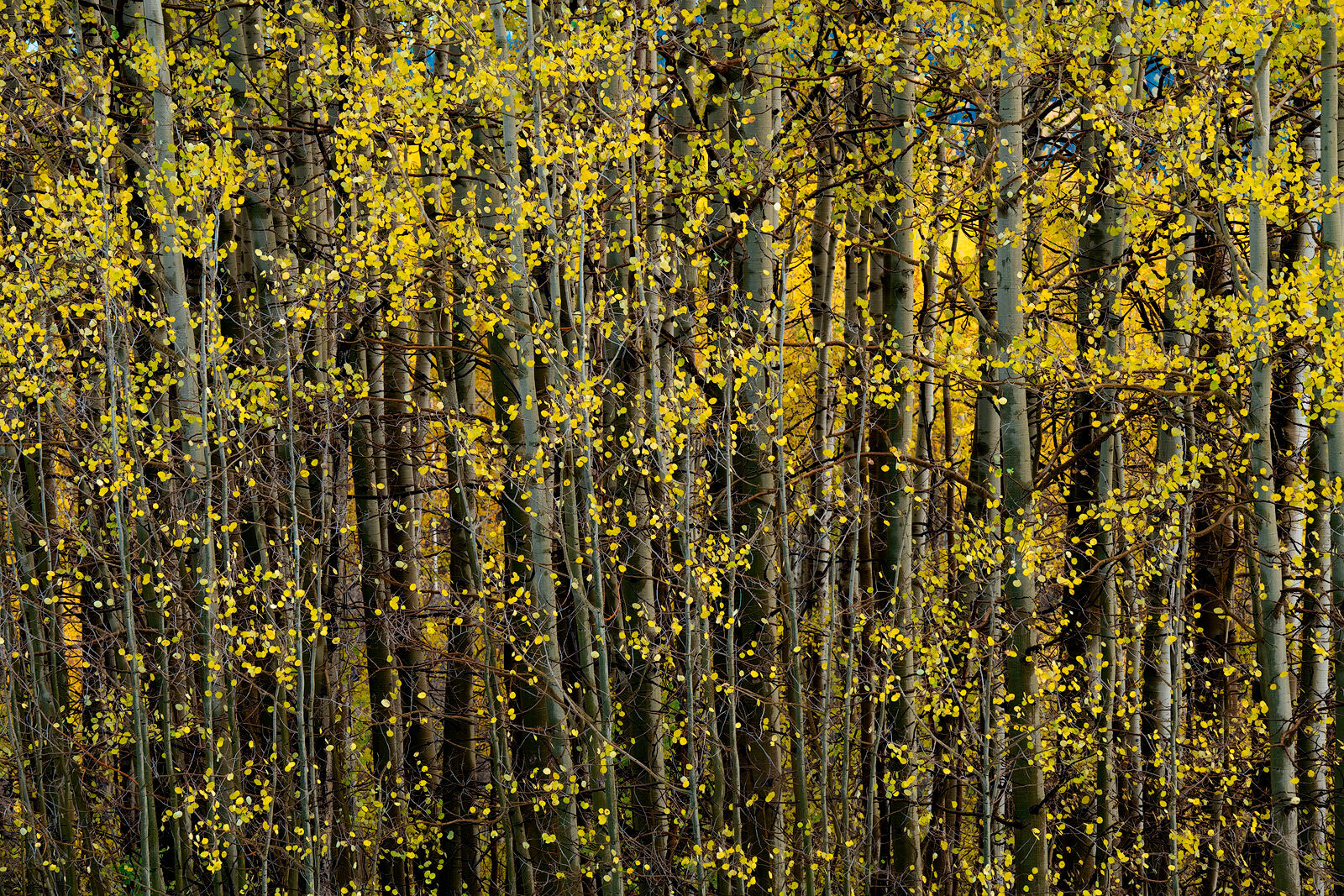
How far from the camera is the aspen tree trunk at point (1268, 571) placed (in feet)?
21.1

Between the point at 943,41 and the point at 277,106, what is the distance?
4.39m

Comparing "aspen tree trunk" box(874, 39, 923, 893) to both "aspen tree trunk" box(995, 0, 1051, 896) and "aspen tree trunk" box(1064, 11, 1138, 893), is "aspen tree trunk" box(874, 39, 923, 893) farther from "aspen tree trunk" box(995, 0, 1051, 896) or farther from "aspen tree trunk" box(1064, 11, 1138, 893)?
"aspen tree trunk" box(1064, 11, 1138, 893)

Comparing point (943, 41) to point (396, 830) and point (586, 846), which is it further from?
point (396, 830)

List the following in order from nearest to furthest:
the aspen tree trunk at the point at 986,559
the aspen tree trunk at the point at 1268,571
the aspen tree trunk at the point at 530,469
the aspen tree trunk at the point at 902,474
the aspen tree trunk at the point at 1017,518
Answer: the aspen tree trunk at the point at 530,469 < the aspen tree trunk at the point at 1268,571 < the aspen tree trunk at the point at 1017,518 < the aspen tree trunk at the point at 986,559 < the aspen tree trunk at the point at 902,474

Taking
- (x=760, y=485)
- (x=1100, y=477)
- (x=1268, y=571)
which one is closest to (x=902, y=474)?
(x=760, y=485)

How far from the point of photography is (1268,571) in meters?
6.65

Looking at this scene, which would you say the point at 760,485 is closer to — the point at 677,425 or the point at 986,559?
the point at 677,425

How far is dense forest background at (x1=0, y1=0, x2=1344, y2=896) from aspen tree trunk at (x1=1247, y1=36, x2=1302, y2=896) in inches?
1.1

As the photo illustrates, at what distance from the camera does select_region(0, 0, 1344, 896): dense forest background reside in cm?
643

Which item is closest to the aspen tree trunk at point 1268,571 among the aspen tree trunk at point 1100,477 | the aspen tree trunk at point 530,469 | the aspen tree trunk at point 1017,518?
the aspen tree trunk at point 1100,477

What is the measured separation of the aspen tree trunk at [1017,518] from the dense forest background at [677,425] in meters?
0.03

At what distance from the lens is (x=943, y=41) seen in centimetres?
640

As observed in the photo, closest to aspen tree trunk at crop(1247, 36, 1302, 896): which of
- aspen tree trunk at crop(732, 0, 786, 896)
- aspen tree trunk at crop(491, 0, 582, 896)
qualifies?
aspen tree trunk at crop(732, 0, 786, 896)

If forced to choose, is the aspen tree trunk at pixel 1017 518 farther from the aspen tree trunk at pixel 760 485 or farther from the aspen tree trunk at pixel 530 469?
the aspen tree trunk at pixel 530 469
